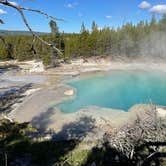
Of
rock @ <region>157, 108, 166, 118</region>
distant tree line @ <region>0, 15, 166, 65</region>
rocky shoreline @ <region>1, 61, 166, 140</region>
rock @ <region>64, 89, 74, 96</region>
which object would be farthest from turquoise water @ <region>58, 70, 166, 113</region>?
distant tree line @ <region>0, 15, 166, 65</region>

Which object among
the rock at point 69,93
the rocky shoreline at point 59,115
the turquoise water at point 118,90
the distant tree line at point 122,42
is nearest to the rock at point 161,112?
the rocky shoreline at point 59,115

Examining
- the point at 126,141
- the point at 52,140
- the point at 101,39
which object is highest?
the point at 101,39

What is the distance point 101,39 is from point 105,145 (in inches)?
1773

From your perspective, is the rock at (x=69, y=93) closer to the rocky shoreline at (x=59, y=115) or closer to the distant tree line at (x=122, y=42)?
the rocky shoreline at (x=59, y=115)

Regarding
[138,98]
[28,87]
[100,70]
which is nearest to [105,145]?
[138,98]

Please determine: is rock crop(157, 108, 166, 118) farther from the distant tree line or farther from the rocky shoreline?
the distant tree line

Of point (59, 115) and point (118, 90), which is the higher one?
point (118, 90)

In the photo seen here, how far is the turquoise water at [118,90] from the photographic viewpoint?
29.2 m

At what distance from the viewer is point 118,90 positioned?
36969 mm

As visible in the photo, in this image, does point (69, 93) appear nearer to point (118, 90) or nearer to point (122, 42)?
point (118, 90)

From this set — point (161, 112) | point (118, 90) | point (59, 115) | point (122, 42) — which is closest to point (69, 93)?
point (59, 115)

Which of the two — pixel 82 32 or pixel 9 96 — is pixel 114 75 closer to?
pixel 82 32

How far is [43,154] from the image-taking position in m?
15.3

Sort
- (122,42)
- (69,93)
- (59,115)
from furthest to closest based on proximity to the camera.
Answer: (122,42), (69,93), (59,115)
